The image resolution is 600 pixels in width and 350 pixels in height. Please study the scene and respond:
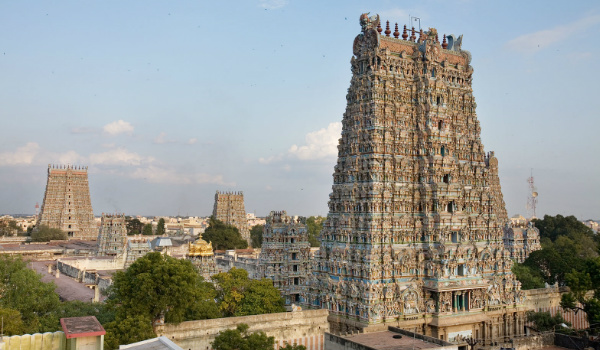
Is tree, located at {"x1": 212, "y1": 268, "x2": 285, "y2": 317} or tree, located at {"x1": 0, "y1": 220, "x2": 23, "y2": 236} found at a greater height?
tree, located at {"x1": 0, "y1": 220, "x2": 23, "y2": 236}

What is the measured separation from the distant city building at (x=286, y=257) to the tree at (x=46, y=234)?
67318 millimetres

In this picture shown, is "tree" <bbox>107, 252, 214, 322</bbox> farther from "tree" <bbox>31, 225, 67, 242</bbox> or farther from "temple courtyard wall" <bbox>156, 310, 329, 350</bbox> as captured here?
"tree" <bbox>31, 225, 67, 242</bbox>

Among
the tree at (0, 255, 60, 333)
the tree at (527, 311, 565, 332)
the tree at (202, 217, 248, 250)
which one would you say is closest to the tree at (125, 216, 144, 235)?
the tree at (202, 217, 248, 250)

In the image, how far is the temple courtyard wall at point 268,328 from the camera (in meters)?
28.8

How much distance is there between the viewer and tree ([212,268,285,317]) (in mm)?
34000

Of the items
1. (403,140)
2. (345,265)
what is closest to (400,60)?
(403,140)

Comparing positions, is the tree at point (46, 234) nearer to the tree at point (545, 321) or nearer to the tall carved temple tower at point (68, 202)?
the tall carved temple tower at point (68, 202)

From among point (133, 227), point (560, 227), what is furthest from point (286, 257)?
point (133, 227)

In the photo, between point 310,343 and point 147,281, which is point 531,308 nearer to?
point 310,343

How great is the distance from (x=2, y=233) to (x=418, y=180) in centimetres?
11300

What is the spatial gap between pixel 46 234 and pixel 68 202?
9353mm

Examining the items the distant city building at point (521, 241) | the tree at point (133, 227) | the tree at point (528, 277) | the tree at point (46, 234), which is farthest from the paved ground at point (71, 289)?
the tree at point (133, 227)

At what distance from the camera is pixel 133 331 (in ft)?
81.6

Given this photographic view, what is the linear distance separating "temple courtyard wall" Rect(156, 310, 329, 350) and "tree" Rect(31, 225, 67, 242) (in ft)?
252
